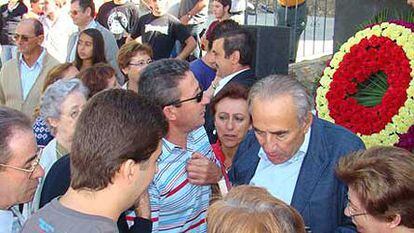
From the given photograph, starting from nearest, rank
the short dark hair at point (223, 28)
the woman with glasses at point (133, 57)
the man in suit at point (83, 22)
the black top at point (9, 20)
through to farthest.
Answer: the short dark hair at point (223, 28)
the woman with glasses at point (133, 57)
the man in suit at point (83, 22)
the black top at point (9, 20)

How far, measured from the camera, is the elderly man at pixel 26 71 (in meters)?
6.70

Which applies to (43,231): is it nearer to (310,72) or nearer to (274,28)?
(274,28)

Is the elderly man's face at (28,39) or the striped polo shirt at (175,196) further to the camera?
the elderly man's face at (28,39)

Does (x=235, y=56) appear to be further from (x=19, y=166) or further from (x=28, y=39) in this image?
(x=19, y=166)

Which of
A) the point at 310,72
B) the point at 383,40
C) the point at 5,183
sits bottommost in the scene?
the point at 310,72

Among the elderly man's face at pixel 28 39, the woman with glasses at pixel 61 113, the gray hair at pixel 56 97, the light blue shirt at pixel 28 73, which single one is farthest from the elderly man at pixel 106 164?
the elderly man's face at pixel 28 39

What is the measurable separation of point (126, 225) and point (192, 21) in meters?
6.77

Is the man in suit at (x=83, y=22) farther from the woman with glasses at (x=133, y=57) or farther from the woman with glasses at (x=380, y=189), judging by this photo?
the woman with glasses at (x=380, y=189)

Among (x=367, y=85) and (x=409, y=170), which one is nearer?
(x=409, y=170)

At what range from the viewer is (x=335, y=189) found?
3.33 meters

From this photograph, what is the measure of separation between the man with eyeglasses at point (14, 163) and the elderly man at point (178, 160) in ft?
2.14

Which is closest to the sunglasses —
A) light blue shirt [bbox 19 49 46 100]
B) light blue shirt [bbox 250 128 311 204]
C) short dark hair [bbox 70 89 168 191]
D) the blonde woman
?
light blue shirt [bbox 250 128 311 204]

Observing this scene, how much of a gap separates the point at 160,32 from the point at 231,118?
4.03 meters

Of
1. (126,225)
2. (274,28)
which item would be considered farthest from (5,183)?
(274,28)
